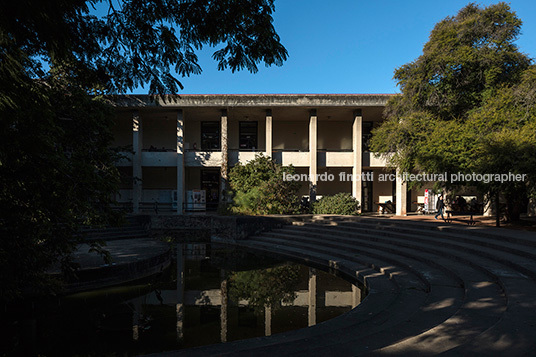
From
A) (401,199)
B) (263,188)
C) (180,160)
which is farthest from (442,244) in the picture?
(180,160)

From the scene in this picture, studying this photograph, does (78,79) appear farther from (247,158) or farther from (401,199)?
(401,199)

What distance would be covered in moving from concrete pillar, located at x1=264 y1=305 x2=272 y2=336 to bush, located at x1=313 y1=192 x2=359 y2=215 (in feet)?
41.4

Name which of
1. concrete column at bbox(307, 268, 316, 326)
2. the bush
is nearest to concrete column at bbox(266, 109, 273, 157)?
the bush

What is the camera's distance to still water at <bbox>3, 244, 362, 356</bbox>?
4.89 meters

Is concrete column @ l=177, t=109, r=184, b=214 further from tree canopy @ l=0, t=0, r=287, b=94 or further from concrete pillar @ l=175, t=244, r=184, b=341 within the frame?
tree canopy @ l=0, t=0, r=287, b=94

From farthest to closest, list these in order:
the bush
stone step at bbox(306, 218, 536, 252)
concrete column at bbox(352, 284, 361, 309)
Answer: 1. the bush
2. stone step at bbox(306, 218, 536, 252)
3. concrete column at bbox(352, 284, 361, 309)

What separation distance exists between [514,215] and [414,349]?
45.2ft

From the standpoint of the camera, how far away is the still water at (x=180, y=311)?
4890 millimetres

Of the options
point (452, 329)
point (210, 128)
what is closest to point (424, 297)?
point (452, 329)

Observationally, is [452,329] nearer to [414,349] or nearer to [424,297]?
[414,349]

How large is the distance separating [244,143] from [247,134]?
743 millimetres

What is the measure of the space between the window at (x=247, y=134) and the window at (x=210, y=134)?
68.8 inches

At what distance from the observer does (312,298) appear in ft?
23.0

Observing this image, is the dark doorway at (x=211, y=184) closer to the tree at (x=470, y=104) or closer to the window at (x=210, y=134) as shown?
the window at (x=210, y=134)
